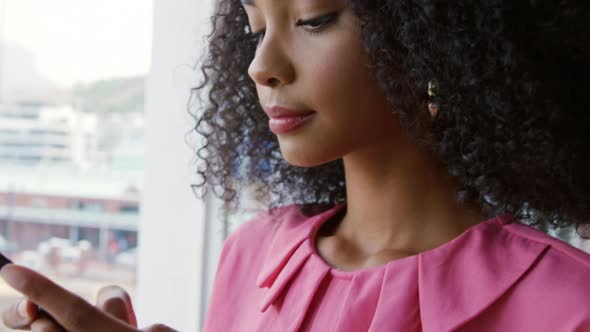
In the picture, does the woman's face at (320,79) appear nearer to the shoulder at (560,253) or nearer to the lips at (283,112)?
the lips at (283,112)

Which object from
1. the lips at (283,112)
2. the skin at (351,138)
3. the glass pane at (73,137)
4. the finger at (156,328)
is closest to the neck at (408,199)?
the skin at (351,138)

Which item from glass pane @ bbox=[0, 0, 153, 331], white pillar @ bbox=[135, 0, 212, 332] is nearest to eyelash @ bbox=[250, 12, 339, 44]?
white pillar @ bbox=[135, 0, 212, 332]

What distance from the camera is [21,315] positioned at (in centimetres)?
66

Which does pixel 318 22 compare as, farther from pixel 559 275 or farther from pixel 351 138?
pixel 559 275

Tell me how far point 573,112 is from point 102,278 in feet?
3.98

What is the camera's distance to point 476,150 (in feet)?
2.61

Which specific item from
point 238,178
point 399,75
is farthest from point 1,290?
point 399,75

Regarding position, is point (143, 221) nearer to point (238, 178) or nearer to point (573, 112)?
point (238, 178)

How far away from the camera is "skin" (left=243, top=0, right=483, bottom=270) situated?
802mm

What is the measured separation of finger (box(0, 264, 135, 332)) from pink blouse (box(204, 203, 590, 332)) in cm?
29

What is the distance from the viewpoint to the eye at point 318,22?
0.81 meters

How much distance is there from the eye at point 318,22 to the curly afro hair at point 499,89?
0.03 meters

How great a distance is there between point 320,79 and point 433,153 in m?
0.17

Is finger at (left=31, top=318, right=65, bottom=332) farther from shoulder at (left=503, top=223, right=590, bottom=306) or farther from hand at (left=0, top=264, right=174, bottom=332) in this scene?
shoulder at (left=503, top=223, right=590, bottom=306)
